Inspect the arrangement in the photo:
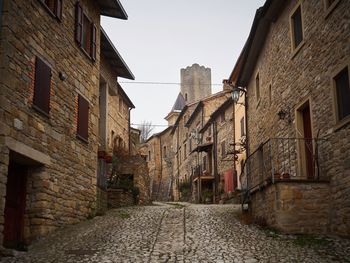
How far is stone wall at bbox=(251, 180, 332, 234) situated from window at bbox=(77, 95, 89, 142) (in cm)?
531

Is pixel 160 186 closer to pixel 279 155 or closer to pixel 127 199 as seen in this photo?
pixel 127 199

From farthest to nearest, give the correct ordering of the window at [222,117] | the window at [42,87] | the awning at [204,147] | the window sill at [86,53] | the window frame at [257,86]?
1. the awning at [204,147]
2. the window at [222,117]
3. the window frame at [257,86]
4. the window sill at [86,53]
5. the window at [42,87]

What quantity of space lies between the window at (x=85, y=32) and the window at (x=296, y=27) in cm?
555

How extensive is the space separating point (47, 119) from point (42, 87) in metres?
0.71

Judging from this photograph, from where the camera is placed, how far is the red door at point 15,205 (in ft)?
32.8

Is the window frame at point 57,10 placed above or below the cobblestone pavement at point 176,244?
above

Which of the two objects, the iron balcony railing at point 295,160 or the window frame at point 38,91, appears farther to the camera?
the iron balcony railing at point 295,160

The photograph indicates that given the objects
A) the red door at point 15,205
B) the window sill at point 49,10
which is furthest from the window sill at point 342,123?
the window sill at point 49,10

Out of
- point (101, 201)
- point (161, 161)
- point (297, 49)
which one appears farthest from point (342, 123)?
point (161, 161)

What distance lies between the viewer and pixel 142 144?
54.2 meters

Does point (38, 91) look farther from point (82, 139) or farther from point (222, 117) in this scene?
point (222, 117)

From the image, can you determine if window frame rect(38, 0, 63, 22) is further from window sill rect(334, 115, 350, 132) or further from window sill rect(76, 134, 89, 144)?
window sill rect(334, 115, 350, 132)

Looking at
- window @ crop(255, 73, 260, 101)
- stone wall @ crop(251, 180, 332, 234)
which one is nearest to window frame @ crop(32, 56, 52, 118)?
stone wall @ crop(251, 180, 332, 234)

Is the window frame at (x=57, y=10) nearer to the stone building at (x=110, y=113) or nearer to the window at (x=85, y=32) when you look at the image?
the window at (x=85, y=32)
